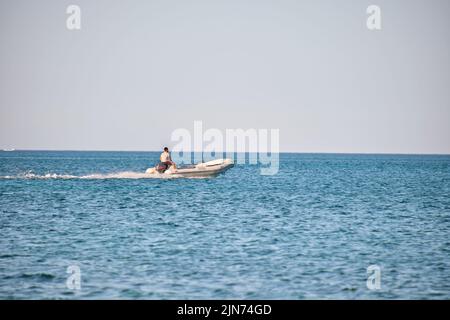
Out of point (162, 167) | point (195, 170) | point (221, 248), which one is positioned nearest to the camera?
point (221, 248)

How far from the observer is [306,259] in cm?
1989

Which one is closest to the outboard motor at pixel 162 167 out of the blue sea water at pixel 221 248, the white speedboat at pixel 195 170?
the white speedboat at pixel 195 170

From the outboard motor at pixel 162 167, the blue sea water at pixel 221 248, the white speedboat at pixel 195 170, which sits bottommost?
the blue sea water at pixel 221 248

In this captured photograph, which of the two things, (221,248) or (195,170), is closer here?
(221,248)

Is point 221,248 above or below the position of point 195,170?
below

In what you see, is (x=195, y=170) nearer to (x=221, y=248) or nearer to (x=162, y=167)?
(x=162, y=167)

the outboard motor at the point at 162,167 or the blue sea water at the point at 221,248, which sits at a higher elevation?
the outboard motor at the point at 162,167

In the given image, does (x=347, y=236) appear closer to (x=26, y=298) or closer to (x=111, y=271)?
(x=111, y=271)

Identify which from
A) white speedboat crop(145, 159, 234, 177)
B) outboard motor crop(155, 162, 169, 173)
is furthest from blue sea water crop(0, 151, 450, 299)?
white speedboat crop(145, 159, 234, 177)

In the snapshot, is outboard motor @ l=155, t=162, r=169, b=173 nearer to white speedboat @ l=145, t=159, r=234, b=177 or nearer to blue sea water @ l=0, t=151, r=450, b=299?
white speedboat @ l=145, t=159, r=234, b=177

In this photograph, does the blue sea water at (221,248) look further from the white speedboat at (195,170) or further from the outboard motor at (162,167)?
the white speedboat at (195,170)

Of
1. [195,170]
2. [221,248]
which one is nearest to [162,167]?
[195,170]

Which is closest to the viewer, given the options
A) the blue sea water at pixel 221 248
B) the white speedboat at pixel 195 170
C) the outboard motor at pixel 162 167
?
the blue sea water at pixel 221 248
